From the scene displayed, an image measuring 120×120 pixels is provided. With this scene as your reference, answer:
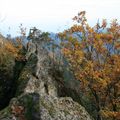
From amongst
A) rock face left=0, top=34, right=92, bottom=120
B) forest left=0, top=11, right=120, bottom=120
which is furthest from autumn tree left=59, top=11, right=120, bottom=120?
rock face left=0, top=34, right=92, bottom=120

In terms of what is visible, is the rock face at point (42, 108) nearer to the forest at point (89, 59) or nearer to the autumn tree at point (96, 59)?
the forest at point (89, 59)

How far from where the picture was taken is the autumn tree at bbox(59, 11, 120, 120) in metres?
35.0

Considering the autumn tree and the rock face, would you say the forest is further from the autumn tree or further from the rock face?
the rock face

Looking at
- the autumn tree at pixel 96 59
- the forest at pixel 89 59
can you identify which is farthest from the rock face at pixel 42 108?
the autumn tree at pixel 96 59

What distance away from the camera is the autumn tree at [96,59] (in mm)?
35000

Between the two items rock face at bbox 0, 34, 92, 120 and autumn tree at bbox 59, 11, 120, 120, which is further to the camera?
autumn tree at bbox 59, 11, 120, 120

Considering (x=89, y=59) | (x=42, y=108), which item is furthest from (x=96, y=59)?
(x=42, y=108)

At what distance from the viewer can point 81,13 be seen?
4028 cm

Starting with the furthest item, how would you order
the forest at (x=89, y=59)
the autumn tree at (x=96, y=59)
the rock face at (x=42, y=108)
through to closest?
the autumn tree at (x=96, y=59) < the forest at (x=89, y=59) < the rock face at (x=42, y=108)

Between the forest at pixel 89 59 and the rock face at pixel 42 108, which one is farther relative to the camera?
the forest at pixel 89 59

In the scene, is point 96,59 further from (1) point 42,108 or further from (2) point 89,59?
(1) point 42,108

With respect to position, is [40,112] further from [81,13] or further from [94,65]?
[81,13]

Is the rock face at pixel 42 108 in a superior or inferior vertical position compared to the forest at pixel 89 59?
inferior

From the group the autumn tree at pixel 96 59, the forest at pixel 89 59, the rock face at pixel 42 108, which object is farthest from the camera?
the autumn tree at pixel 96 59
